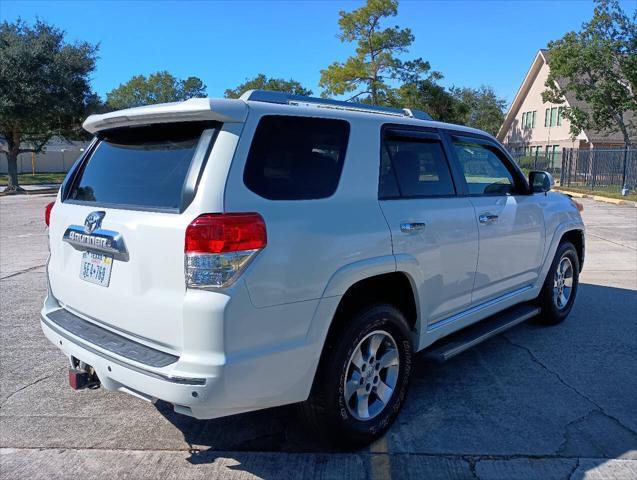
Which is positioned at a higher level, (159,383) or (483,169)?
(483,169)

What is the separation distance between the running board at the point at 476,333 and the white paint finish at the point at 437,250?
0.78ft

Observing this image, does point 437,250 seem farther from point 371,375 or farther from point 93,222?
point 93,222

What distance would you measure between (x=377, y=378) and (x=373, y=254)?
0.83 m

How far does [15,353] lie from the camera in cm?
483

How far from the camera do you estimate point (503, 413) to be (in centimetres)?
376

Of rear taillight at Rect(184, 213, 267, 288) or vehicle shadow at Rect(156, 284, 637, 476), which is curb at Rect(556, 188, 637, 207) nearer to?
vehicle shadow at Rect(156, 284, 637, 476)

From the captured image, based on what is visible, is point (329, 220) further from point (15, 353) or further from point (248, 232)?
point (15, 353)

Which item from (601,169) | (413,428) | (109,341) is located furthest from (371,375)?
(601,169)

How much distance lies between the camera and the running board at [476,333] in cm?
386

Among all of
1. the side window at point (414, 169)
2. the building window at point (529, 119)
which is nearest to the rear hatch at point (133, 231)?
the side window at point (414, 169)

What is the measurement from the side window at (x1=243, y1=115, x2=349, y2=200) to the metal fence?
24102 mm

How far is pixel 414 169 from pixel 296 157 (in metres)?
1.12

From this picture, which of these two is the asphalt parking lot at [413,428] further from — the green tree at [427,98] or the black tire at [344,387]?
the green tree at [427,98]

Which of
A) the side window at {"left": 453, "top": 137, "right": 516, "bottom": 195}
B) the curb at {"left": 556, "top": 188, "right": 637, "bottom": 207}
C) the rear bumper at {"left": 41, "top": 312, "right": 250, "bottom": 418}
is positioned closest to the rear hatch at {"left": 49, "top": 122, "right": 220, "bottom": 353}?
the rear bumper at {"left": 41, "top": 312, "right": 250, "bottom": 418}
